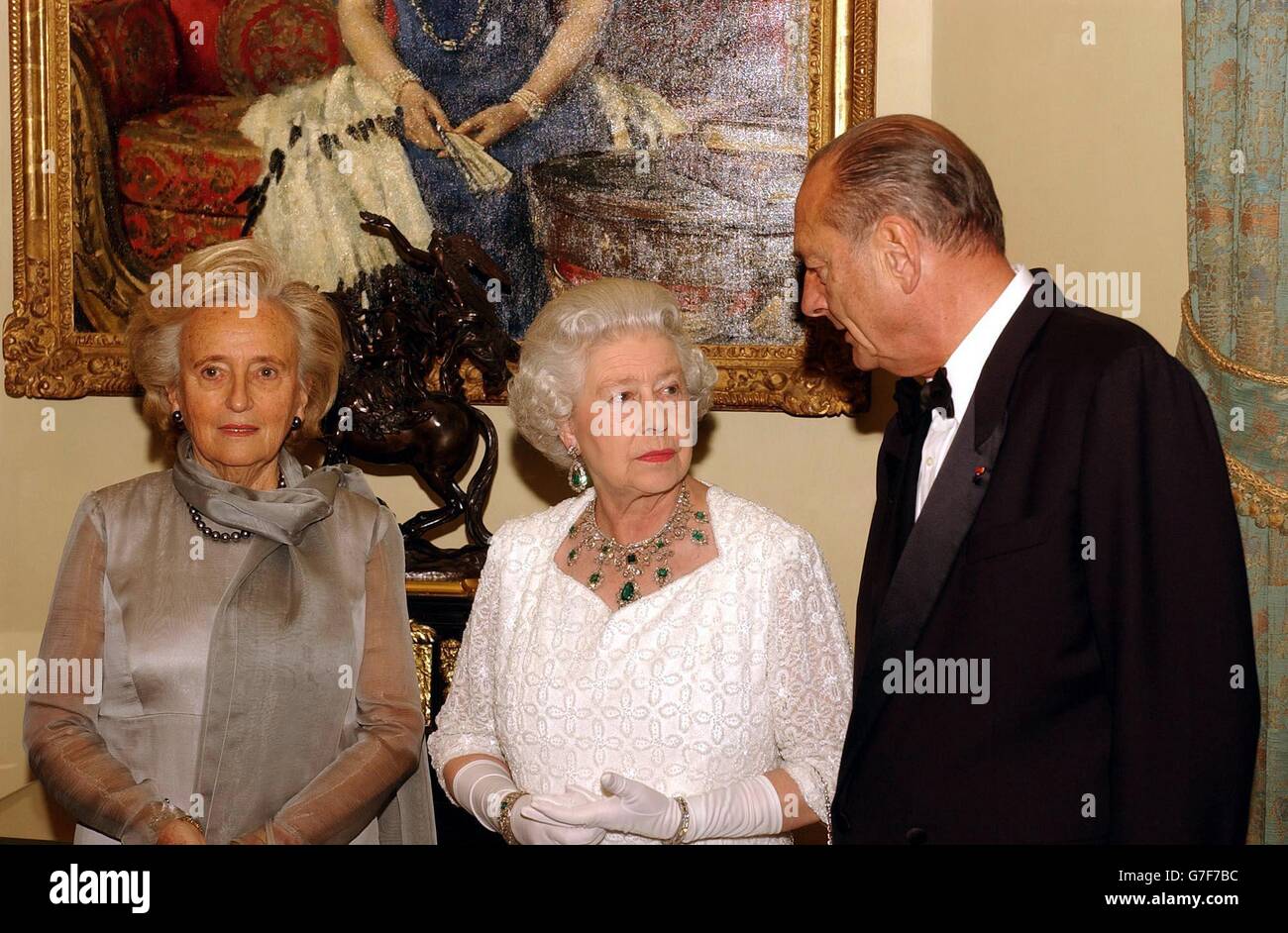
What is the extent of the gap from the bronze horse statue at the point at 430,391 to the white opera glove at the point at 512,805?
3.90 feet

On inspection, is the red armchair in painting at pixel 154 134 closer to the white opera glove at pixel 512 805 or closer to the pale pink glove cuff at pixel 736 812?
the white opera glove at pixel 512 805

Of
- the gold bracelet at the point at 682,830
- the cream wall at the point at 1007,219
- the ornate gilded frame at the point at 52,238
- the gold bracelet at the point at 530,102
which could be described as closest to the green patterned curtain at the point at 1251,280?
the cream wall at the point at 1007,219

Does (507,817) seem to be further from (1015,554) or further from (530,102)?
(530,102)

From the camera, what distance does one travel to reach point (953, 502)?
2.09 meters

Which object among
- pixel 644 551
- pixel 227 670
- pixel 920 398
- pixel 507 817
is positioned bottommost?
pixel 507 817

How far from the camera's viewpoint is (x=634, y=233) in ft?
14.0

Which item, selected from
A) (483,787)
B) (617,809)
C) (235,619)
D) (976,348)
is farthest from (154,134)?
(976,348)

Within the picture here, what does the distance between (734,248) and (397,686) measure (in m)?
2.12

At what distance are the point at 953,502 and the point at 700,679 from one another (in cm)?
64

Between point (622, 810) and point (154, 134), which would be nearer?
point (622, 810)

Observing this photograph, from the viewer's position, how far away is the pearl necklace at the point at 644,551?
258 cm

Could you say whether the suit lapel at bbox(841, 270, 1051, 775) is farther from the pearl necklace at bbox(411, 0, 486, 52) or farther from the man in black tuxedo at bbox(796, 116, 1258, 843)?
the pearl necklace at bbox(411, 0, 486, 52)
